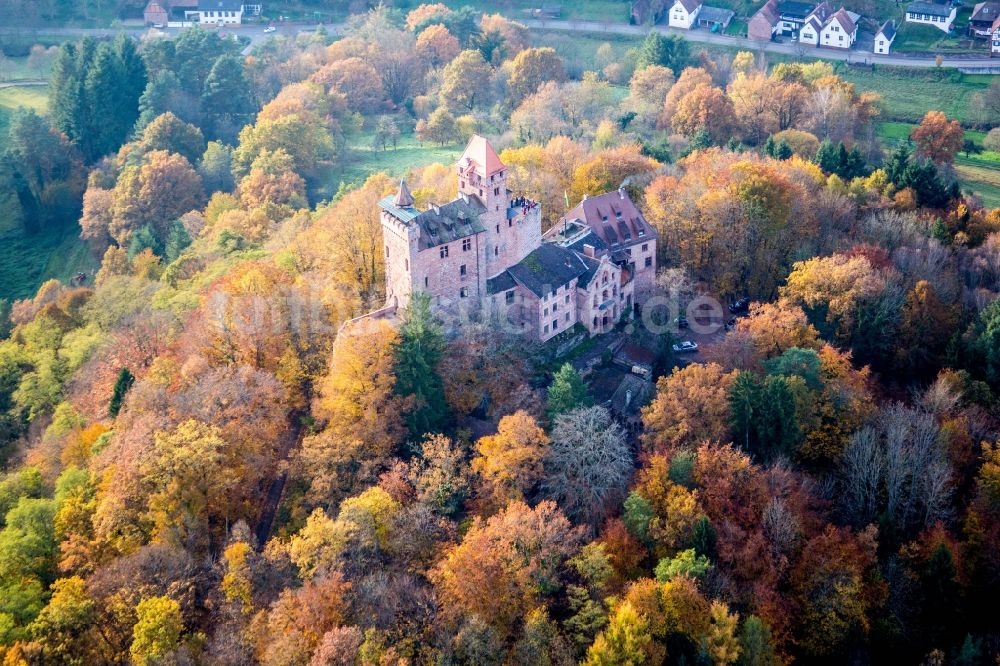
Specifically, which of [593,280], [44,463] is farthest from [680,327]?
[44,463]

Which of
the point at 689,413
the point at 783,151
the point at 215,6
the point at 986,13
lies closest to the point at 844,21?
the point at 986,13

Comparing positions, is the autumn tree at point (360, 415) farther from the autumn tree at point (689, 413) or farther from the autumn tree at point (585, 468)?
the autumn tree at point (689, 413)

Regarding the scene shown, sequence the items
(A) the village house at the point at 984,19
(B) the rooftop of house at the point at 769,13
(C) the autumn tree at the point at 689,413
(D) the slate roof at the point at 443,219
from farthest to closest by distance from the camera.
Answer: (B) the rooftop of house at the point at 769,13, (A) the village house at the point at 984,19, (D) the slate roof at the point at 443,219, (C) the autumn tree at the point at 689,413

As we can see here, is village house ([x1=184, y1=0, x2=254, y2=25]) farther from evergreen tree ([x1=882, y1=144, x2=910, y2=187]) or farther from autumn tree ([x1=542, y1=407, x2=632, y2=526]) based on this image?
autumn tree ([x1=542, y1=407, x2=632, y2=526])

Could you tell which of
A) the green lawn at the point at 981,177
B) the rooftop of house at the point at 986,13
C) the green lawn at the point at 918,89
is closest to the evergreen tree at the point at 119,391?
the green lawn at the point at 981,177

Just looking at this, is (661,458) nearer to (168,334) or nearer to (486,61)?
(168,334)
